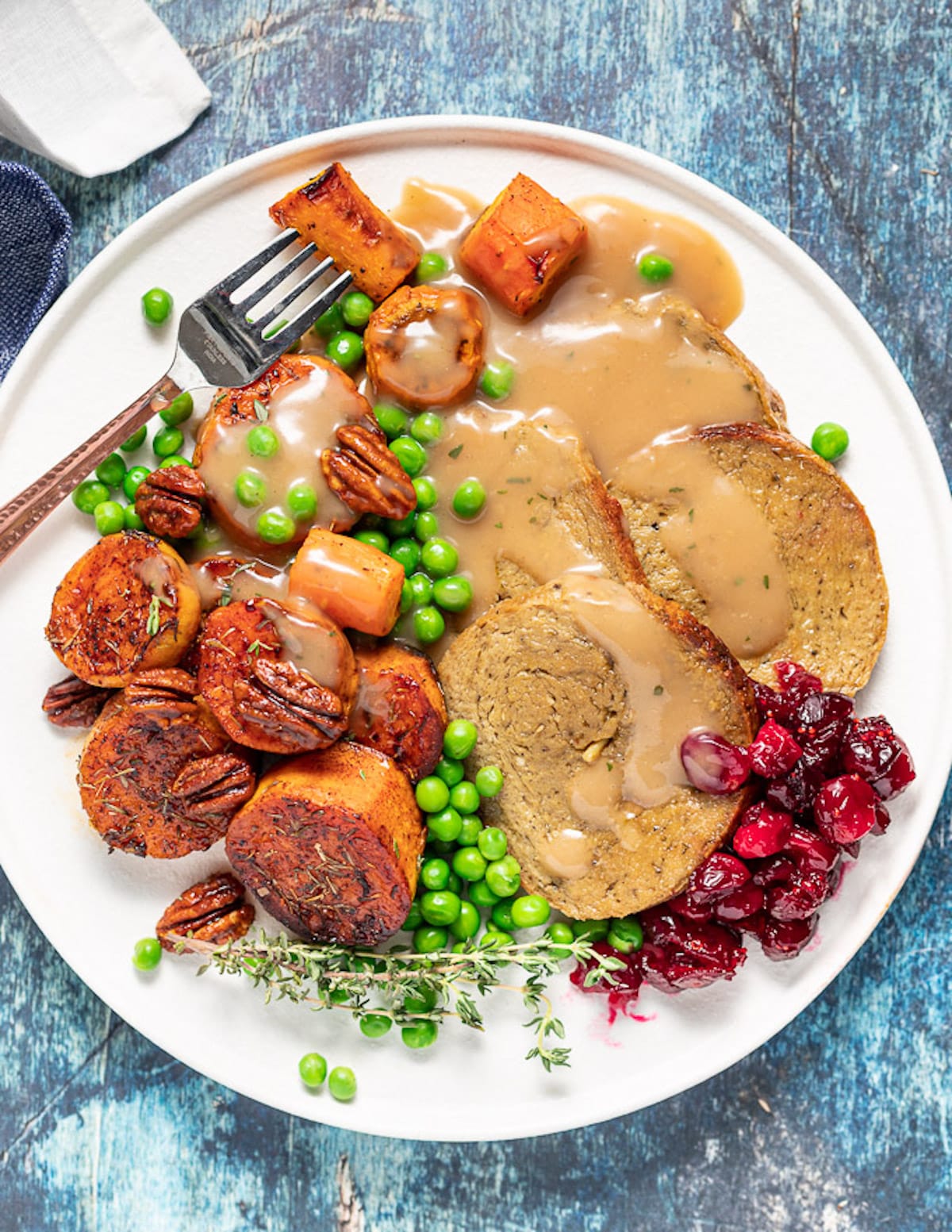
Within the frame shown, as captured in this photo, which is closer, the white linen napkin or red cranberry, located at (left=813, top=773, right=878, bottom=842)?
red cranberry, located at (left=813, top=773, right=878, bottom=842)

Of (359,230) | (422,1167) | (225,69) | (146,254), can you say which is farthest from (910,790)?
(225,69)

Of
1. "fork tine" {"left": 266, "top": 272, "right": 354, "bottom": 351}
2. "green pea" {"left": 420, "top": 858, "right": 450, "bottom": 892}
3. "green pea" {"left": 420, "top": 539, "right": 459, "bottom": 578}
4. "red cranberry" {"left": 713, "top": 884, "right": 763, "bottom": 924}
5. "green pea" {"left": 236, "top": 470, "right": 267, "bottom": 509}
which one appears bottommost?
"red cranberry" {"left": 713, "top": 884, "right": 763, "bottom": 924}

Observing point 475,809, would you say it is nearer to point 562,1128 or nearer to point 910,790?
point 562,1128

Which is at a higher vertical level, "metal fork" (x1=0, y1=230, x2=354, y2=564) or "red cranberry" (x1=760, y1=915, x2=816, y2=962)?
"metal fork" (x1=0, y1=230, x2=354, y2=564)

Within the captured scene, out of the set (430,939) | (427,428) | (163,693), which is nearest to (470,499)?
(427,428)

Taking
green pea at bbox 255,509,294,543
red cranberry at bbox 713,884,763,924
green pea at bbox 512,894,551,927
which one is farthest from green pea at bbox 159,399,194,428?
red cranberry at bbox 713,884,763,924

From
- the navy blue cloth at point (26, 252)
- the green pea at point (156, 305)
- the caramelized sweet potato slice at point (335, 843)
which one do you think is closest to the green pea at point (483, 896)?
the caramelized sweet potato slice at point (335, 843)

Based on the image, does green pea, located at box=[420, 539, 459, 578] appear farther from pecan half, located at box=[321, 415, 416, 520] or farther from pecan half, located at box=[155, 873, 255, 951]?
pecan half, located at box=[155, 873, 255, 951]

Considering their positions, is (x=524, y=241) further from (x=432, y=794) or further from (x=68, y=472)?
(x=432, y=794)
